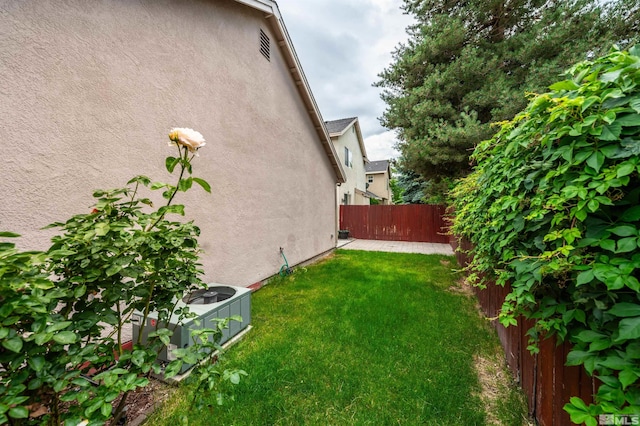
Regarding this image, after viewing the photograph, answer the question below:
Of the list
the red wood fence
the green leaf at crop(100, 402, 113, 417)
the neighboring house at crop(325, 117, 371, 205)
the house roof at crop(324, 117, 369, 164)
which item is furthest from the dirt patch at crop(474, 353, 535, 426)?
the house roof at crop(324, 117, 369, 164)

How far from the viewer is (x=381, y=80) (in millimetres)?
10844

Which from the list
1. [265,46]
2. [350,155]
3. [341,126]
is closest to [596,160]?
[265,46]

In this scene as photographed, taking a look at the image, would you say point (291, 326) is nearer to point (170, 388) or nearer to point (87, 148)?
point (170, 388)

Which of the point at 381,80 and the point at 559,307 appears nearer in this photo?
the point at 559,307

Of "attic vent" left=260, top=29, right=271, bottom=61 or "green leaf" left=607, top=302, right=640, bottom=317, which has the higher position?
"attic vent" left=260, top=29, right=271, bottom=61

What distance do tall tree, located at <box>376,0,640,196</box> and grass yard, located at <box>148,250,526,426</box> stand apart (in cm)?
654

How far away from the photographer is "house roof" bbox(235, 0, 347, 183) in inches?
206

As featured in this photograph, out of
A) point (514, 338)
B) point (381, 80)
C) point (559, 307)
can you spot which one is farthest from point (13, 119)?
point (381, 80)

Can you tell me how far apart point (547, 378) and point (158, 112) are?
508cm

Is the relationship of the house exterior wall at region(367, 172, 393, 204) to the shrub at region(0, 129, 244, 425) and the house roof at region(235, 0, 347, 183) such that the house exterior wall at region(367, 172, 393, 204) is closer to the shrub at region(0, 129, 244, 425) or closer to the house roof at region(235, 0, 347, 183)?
the house roof at region(235, 0, 347, 183)

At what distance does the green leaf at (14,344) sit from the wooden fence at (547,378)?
9.04ft

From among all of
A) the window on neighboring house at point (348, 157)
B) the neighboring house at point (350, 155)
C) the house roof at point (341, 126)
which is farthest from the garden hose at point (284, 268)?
the window on neighboring house at point (348, 157)

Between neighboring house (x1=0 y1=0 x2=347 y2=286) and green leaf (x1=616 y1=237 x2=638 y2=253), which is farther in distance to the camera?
neighboring house (x1=0 y1=0 x2=347 y2=286)

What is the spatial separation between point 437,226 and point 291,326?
11.4 meters
